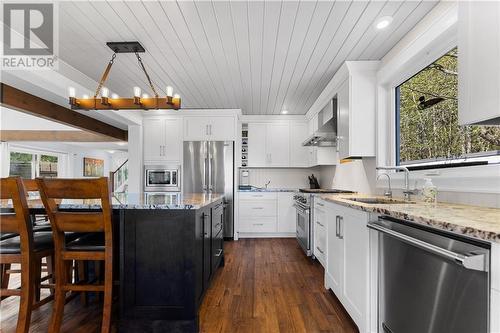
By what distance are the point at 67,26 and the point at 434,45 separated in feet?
9.99

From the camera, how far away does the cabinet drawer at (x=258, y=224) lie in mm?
5156

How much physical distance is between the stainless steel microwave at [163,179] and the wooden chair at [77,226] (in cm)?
323

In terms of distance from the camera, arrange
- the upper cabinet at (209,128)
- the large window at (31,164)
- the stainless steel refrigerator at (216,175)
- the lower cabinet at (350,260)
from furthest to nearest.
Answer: the large window at (31,164) → the upper cabinet at (209,128) → the stainless steel refrigerator at (216,175) → the lower cabinet at (350,260)

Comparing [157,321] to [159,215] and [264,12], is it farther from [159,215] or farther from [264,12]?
[264,12]

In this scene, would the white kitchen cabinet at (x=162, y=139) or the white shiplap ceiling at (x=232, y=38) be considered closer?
the white shiplap ceiling at (x=232, y=38)

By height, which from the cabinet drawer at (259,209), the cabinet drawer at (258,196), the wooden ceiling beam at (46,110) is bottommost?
the cabinet drawer at (259,209)

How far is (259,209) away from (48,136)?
542 cm

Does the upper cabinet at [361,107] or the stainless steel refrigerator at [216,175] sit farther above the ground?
the upper cabinet at [361,107]

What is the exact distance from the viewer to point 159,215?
1907 millimetres

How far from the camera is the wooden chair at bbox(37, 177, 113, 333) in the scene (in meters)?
1.67

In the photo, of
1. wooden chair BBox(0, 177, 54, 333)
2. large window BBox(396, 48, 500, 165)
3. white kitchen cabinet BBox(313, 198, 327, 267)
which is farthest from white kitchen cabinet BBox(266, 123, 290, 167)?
wooden chair BBox(0, 177, 54, 333)

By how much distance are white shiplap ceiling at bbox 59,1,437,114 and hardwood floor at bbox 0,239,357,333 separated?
2411 mm

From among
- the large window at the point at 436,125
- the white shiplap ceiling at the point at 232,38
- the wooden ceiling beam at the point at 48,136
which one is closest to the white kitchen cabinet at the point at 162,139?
the white shiplap ceiling at the point at 232,38

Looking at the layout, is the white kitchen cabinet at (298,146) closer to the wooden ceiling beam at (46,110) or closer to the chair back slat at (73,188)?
the wooden ceiling beam at (46,110)
